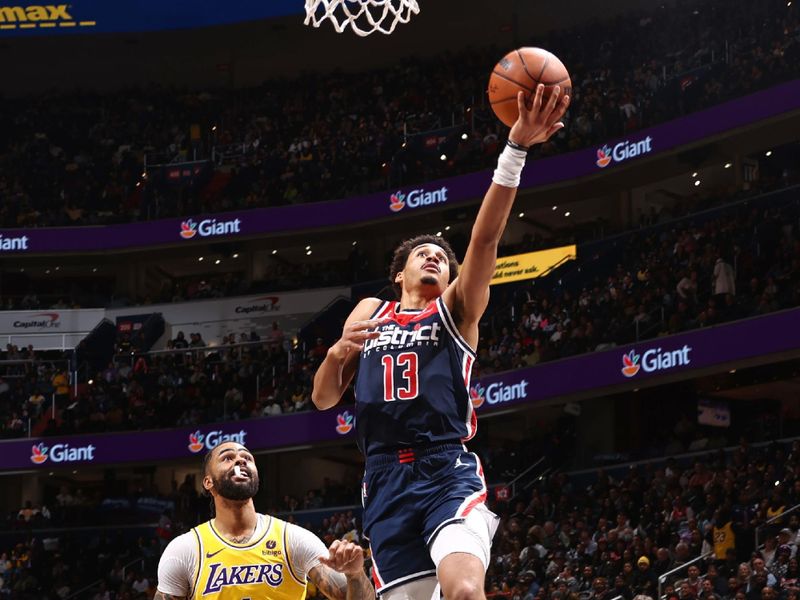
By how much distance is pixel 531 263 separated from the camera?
30.2 meters

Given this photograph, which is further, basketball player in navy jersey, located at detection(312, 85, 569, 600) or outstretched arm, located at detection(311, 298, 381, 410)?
outstretched arm, located at detection(311, 298, 381, 410)

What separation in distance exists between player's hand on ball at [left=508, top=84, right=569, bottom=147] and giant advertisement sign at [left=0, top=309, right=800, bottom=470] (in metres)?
16.2

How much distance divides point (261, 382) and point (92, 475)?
25.2ft

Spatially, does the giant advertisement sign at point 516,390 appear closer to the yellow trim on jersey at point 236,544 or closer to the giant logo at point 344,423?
the giant logo at point 344,423

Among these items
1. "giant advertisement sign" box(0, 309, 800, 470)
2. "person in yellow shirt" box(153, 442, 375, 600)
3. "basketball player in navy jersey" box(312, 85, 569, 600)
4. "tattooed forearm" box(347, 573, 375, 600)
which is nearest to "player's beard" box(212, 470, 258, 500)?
"person in yellow shirt" box(153, 442, 375, 600)

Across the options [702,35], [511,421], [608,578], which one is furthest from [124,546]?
[702,35]

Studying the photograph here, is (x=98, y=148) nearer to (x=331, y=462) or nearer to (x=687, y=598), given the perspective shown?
(x=331, y=462)

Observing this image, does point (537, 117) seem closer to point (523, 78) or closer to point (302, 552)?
point (523, 78)

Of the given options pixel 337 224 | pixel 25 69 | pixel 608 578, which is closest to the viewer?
pixel 608 578

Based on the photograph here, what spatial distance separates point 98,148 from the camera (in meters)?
37.6

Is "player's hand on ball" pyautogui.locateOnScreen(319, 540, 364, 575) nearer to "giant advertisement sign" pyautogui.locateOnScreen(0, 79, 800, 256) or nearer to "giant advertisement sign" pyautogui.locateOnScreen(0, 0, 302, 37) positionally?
"giant advertisement sign" pyautogui.locateOnScreen(0, 79, 800, 256)

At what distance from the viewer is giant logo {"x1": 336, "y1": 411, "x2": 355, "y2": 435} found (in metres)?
27.5

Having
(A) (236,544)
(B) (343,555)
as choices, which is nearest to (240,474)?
(A) (236,544)

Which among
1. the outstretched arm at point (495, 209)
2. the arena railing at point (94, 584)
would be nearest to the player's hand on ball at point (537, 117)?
the outstretched arm at point (495, 209)
